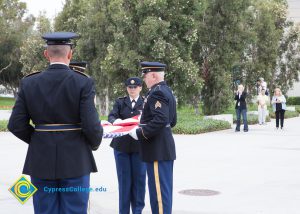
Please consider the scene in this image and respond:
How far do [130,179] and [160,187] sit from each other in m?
0.98

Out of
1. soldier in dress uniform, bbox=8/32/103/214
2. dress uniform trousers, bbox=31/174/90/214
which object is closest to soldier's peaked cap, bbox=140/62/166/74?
soldier in dress uniform, bbox=8/32/103/214

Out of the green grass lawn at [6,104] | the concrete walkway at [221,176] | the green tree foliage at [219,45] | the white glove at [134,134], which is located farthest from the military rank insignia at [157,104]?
the green grass lawn at [6,104]

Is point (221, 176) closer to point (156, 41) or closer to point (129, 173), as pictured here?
point (129, 173)

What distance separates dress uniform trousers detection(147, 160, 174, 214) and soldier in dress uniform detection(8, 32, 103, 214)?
1260mm

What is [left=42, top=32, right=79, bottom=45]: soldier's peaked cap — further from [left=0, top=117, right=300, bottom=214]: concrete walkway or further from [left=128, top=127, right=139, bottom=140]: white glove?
[left=0, top=117, right=300, bottom=214]: concrete walkway

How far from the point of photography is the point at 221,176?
31.3ft

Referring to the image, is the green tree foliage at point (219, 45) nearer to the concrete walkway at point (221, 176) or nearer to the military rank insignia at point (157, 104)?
the concrete walkway at point (221, 176)

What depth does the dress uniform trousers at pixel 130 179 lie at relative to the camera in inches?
239

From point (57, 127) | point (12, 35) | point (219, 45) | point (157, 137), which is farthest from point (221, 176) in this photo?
point (12, 35)

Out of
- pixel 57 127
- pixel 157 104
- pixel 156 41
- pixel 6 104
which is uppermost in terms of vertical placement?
pixel 156 41

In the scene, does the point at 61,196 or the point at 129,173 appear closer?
the point at 61,196

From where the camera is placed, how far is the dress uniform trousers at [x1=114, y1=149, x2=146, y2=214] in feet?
19.9

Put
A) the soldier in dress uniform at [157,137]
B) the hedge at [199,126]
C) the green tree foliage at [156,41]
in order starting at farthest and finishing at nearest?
1. the green tree foliage at [156,41]
2. the hedge at [199,126]
3. the soldier in dress uniform at [157,137]

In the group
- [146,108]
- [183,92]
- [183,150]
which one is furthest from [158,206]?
[183,92]
